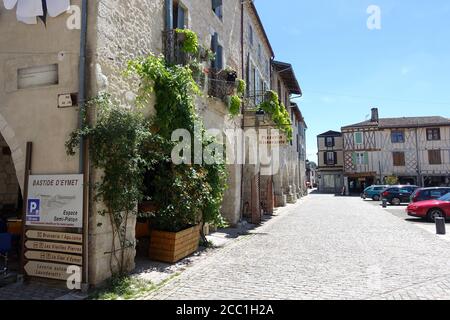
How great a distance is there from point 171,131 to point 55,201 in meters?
2.73

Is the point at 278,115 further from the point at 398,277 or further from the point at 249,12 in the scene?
the point at 398,277

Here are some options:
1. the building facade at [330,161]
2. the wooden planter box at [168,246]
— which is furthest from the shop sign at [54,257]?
the building facade at [330,161]

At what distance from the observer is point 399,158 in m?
38.8

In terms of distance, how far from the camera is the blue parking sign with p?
5588 mm

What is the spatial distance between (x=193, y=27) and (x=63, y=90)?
5056 millimetres

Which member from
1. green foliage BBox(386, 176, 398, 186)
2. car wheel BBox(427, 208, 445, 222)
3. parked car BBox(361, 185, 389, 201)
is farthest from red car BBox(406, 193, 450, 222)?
green foliage BBox(386, 176, 398, 186)

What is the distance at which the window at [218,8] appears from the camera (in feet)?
37.2

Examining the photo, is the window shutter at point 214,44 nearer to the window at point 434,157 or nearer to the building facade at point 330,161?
the window at point 434,157

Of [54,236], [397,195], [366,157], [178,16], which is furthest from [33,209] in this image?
[366,157]

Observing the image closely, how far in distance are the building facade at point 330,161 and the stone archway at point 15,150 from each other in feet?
152

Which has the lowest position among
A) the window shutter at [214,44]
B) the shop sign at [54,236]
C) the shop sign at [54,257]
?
the shop sign at [54,257]

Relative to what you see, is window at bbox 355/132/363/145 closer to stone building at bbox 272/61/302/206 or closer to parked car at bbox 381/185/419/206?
stone building at bbox 272/61/302/206

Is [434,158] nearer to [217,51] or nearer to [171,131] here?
[217,51]

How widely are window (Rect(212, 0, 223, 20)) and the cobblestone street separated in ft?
24.7
